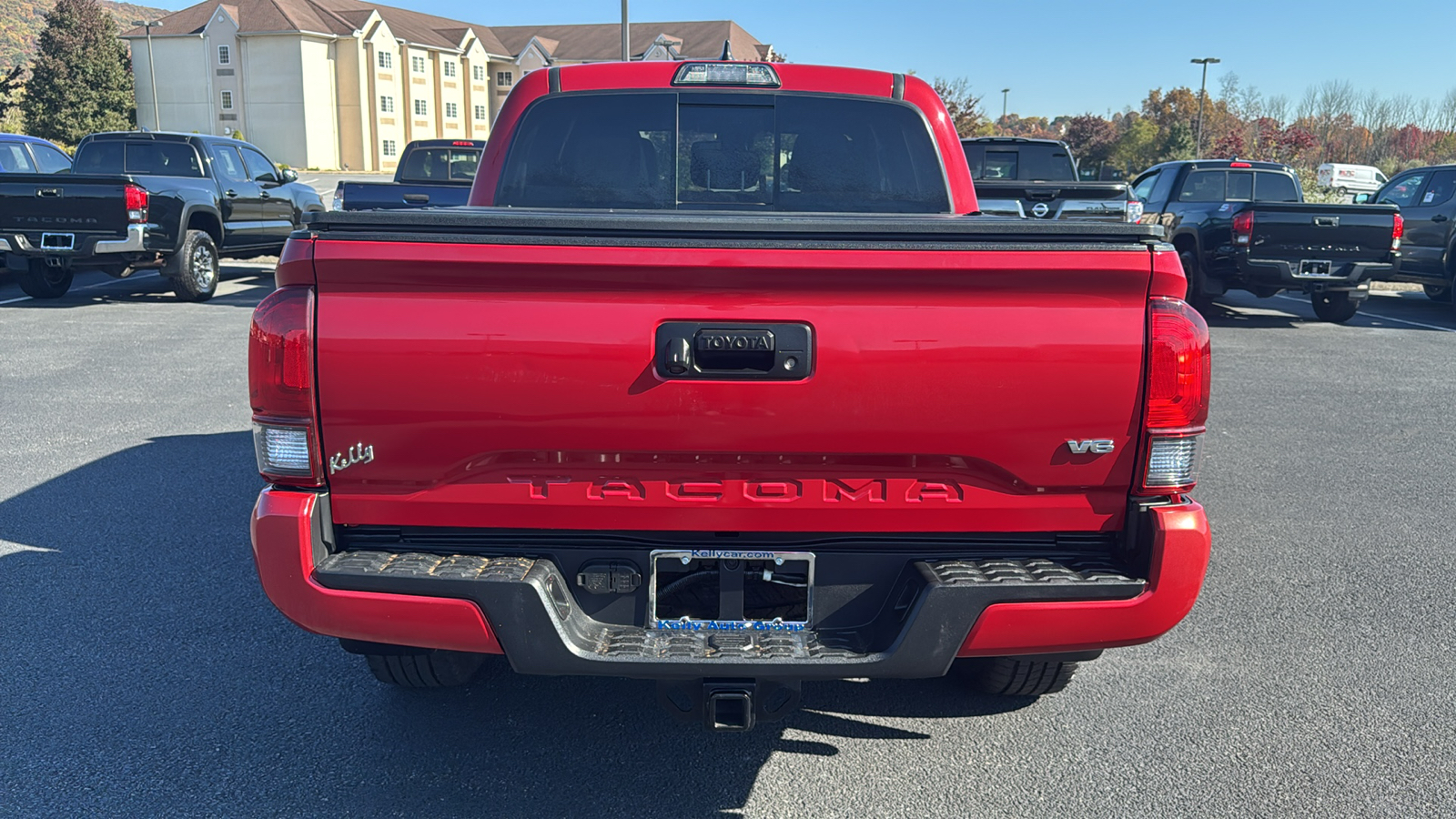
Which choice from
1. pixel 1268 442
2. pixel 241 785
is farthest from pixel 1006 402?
pixel 1268 442

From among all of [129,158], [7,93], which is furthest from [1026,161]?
[7,93]

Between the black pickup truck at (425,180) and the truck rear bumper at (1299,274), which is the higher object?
the black pickup truck at (425,180)

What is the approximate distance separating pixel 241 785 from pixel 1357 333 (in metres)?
12.9

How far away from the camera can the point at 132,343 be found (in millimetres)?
10180

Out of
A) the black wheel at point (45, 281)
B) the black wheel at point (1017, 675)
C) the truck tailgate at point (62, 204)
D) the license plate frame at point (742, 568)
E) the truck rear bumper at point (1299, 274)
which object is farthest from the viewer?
the black wheel at point (45, 281)

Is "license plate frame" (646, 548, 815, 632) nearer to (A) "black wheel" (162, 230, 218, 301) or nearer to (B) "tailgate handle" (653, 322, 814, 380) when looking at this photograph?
(B) "tailgate handle" (653, 322, 814, 380)

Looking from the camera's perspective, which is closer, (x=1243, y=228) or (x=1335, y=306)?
(x=1243, y=228)

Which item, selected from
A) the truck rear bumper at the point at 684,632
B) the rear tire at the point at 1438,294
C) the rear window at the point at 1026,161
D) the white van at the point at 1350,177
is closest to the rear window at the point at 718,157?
the truck rear bumper at the point at 684,632

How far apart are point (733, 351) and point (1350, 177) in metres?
40.2

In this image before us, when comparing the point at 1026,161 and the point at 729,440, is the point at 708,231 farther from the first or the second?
the point at 1026,161

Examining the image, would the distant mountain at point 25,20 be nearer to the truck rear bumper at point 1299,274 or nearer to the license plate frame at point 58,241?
the license plate frame at point 58,241

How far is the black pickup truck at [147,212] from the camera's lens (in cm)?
1188

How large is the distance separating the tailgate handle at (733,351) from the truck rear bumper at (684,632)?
0.59 meters

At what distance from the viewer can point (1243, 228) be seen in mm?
12227
